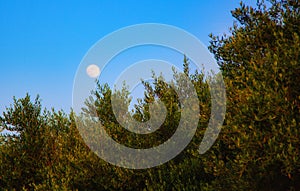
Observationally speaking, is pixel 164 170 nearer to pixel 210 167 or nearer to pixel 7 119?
pixel 210 167

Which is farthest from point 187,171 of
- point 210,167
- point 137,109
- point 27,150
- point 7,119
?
point 7,119

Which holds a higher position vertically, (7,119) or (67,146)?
(7,119)

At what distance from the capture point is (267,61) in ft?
62.5

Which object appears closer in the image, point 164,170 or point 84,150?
point 164,170

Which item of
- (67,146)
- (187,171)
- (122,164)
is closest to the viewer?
(187,171)

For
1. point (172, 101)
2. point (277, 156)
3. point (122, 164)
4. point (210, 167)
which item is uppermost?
point (172, 101)

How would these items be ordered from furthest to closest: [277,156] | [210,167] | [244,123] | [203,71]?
[203,71]
[210,167]
[244,123]
[277,156]

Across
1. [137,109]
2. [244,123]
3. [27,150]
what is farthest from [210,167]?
[27,150]

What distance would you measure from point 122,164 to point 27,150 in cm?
1093

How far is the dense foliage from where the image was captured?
57.1 ft

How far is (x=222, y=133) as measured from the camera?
21453mm

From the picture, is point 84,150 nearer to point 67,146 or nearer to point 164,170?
point 67,146

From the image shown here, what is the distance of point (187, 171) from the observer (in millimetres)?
24516

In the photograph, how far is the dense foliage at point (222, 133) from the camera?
57.1ft
